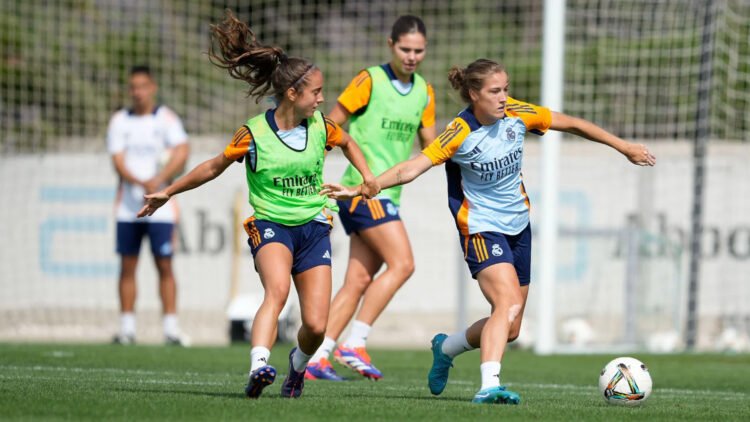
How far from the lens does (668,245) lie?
15.0 metres

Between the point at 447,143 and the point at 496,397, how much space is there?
55.1 inches

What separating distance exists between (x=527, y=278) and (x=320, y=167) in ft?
4.39

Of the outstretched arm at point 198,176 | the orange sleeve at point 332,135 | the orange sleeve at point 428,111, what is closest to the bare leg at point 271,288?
the outstretched arm at point 198,176

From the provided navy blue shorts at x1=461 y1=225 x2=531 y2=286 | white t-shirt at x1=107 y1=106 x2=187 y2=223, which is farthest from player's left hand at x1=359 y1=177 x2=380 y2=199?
white t-shirt at x1=107 y1=106 x2=187 y2=223

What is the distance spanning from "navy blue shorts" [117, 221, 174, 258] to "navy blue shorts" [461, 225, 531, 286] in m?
6.09

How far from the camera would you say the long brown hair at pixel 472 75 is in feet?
21.7

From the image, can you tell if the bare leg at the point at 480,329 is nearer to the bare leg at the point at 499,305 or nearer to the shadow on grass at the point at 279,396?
the bare leg at the point at 499,305

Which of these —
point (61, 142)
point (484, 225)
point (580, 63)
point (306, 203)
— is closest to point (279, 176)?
point (306, 203)

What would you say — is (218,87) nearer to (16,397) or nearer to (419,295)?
(419,295)

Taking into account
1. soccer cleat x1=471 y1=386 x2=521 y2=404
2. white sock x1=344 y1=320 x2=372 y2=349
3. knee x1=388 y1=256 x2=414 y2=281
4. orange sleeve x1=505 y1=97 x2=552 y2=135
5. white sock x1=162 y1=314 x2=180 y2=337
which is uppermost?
orange sleeve x1=505 y1=97 x2=552 y2=135

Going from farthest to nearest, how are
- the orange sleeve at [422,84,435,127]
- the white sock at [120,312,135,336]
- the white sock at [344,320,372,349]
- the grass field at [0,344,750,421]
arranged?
the white sock at [120,312,135,336]
the orange sleeve at [422,84,435,127]
the white sock at [344,320,372,349]
the grass field at [0,344,750,421]

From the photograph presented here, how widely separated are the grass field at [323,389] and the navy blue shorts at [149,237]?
1.26 metres

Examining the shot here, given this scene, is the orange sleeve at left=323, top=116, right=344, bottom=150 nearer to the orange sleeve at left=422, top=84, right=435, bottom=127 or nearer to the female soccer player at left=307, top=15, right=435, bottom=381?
the female soccer player at left=307, top=15, right=435, bottom=381

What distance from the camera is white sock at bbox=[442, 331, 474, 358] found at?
6.95m
